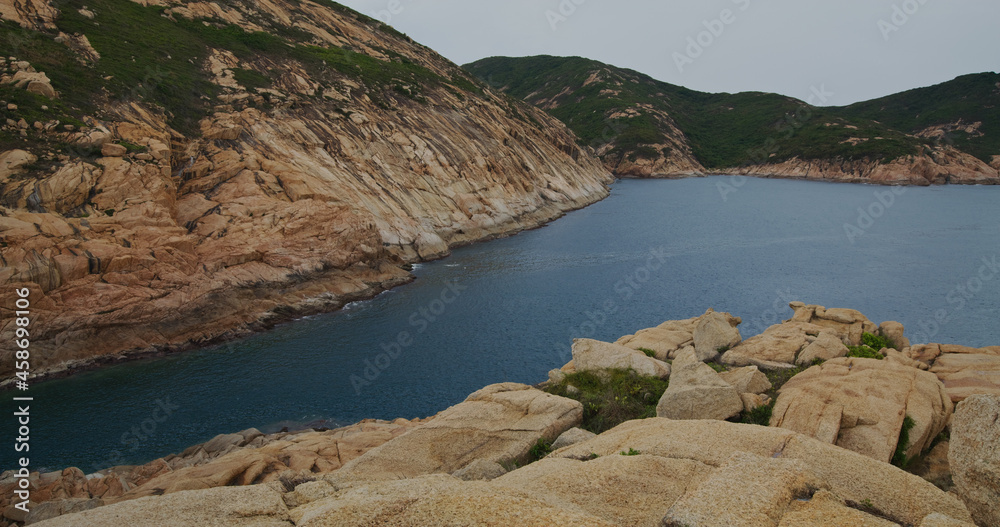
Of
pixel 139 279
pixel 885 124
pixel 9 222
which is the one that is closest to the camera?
pixel 9 222

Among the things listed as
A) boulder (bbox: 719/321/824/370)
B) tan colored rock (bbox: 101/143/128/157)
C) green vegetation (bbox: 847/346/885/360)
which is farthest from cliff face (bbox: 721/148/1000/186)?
tan colored rock (bbox: 101/143/128/157)

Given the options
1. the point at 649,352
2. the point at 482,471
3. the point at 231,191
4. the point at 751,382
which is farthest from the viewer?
the point at 231,191

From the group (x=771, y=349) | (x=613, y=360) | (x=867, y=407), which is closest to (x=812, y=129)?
(x=771, y=349)

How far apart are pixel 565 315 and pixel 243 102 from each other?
40004 mm

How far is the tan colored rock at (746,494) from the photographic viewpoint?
25.5ft

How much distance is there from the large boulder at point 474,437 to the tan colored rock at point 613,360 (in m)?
4.51

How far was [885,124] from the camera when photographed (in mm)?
179125

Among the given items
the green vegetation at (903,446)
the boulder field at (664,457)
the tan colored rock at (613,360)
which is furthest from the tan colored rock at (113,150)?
the green vegetation at (903,446)

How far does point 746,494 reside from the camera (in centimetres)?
830

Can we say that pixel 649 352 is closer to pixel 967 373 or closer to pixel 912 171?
pixel 967 373

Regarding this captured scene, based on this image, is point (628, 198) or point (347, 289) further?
point (628, 198)

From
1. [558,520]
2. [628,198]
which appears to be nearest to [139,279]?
[558,520]

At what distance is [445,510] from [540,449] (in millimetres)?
8623

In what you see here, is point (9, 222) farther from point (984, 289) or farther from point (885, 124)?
point (885, 124)
